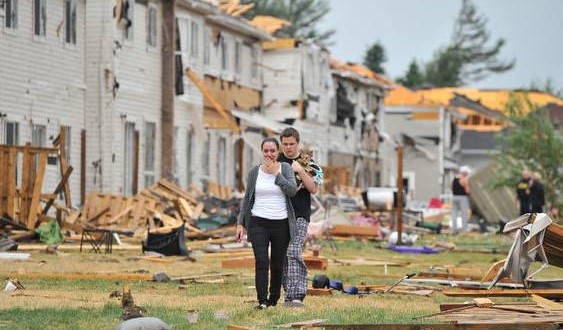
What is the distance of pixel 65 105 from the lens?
37.8 m

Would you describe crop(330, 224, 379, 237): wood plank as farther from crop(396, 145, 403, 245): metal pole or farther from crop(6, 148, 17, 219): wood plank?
crop(6, 148, 17, 219): wood plank

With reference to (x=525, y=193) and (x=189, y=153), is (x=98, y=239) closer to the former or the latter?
(x=525, y=193)

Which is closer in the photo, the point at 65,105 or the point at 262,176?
the point at 262,176

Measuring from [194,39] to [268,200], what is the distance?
3124 centimetres

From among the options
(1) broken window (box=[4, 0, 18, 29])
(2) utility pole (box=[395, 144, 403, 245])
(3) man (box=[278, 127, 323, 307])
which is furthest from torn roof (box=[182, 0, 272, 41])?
(3) man (box=[278, 127, 323, 307])

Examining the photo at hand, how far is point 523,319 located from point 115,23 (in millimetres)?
27374

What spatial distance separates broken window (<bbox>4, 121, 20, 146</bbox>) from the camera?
3506 cm

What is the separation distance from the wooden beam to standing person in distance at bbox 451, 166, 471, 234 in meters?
7.44

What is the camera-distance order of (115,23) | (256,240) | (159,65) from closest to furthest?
1. (256,240)
2. (115,23)
3. (159,65)

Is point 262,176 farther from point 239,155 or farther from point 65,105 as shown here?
point 239,155

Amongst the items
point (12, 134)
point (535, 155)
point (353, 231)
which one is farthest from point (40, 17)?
point (535, 155)

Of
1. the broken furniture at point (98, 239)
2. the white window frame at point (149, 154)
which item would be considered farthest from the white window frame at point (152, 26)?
the broken furniture at point (98, 239)

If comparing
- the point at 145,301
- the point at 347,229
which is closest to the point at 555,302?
the point at 145,301

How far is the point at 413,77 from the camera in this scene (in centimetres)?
14175
